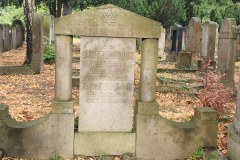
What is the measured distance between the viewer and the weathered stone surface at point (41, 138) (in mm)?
5418

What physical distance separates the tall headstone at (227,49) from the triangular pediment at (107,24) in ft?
20.2

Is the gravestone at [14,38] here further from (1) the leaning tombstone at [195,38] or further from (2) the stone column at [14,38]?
(1) the leaning tombstone at [195,38]

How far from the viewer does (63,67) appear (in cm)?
531

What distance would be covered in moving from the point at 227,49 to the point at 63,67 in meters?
7.09

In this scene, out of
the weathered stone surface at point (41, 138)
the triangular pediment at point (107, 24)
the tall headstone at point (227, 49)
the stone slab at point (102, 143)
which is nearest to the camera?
the triangular pediment at point (107, 24)

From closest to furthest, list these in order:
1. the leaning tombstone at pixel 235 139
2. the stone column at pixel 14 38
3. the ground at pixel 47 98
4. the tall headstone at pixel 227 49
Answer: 1. the leaning tombstone at pixel 235 139
2. the ground at pixel 47 98
3. the tall headstone at pixel 227 49
4. the stone column at pixel 14 38

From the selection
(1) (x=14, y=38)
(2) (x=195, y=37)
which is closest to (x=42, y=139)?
(2) (x=195, y=37)

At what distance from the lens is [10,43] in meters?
22.3

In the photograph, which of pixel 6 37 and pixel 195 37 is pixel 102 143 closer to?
pixel 195 37

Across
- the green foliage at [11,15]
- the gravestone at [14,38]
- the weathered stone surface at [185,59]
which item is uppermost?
the green foliage at [11,15]

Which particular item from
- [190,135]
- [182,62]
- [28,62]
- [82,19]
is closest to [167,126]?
[190,135]

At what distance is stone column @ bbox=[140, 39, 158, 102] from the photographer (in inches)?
214

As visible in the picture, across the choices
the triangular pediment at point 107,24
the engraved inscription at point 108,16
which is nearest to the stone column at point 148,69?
the triangular pediment at point 107,24

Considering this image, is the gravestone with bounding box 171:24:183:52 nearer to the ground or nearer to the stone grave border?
the ground
